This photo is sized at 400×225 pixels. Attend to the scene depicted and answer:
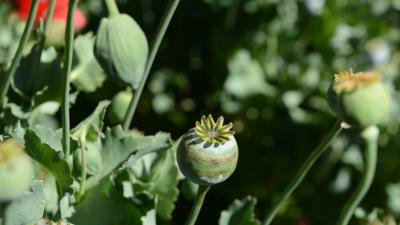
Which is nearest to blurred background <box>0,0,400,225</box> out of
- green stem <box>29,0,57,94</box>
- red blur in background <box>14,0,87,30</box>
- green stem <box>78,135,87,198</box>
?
red blur in background <box>14,0,87,30</box>

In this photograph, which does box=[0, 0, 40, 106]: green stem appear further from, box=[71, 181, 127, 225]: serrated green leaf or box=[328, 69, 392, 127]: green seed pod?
box=[328, 69, 392, 127]: green seed pod

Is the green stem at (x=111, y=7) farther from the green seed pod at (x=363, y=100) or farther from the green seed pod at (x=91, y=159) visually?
the green seed pod at (x=363, y=100)

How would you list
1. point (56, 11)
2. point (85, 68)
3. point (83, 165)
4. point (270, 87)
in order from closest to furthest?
1. point (83, 165)
2. point (85, 68)
3. point (56, 11)
4. point (270, 87)

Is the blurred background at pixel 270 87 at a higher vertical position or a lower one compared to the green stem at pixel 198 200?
lower

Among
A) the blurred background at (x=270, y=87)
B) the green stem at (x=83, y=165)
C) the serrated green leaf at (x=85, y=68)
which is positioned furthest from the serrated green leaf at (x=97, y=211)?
the blurred background at (x=270, y=87)

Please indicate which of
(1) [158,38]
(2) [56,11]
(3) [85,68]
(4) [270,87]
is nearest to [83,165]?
(1) [158,38]

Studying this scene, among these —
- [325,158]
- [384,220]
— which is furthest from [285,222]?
[384,220]

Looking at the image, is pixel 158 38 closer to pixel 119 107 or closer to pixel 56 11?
pixel 119 107
